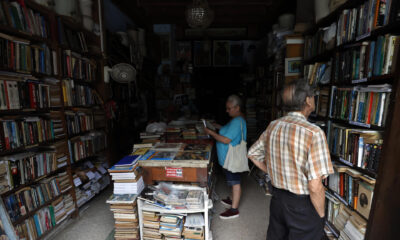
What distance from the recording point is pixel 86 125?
9.75 ft

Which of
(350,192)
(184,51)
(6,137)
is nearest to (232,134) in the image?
(350,192)

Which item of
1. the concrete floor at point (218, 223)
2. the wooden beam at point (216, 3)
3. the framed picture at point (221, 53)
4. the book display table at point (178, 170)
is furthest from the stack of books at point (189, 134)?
the framed picture at point (221, 53)

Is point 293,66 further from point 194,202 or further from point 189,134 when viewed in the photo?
point 194,202

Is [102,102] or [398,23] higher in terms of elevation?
[398,23]

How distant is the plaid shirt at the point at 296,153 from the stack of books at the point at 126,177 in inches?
48.8

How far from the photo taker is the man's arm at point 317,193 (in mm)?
1178

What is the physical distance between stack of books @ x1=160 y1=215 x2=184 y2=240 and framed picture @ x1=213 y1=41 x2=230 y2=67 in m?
5.32

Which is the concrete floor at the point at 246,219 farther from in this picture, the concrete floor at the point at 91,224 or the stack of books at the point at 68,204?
the stack of books at the point at 68,204

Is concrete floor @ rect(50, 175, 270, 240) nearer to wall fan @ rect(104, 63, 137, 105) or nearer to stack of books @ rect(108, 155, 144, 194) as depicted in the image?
stack of books @ rect(108, 155, 144, 194)

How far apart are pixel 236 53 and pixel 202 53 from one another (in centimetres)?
111

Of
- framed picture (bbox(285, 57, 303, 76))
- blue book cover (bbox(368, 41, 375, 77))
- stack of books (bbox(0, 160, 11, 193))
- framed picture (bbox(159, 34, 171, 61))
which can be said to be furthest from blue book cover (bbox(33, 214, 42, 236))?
framed picture (bbox(159, 34, 171, 61))

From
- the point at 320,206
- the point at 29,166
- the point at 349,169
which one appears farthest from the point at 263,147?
the point at 29,166

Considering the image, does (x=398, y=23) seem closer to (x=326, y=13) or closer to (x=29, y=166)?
(x=326, y=13)

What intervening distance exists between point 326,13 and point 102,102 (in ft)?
11.3
